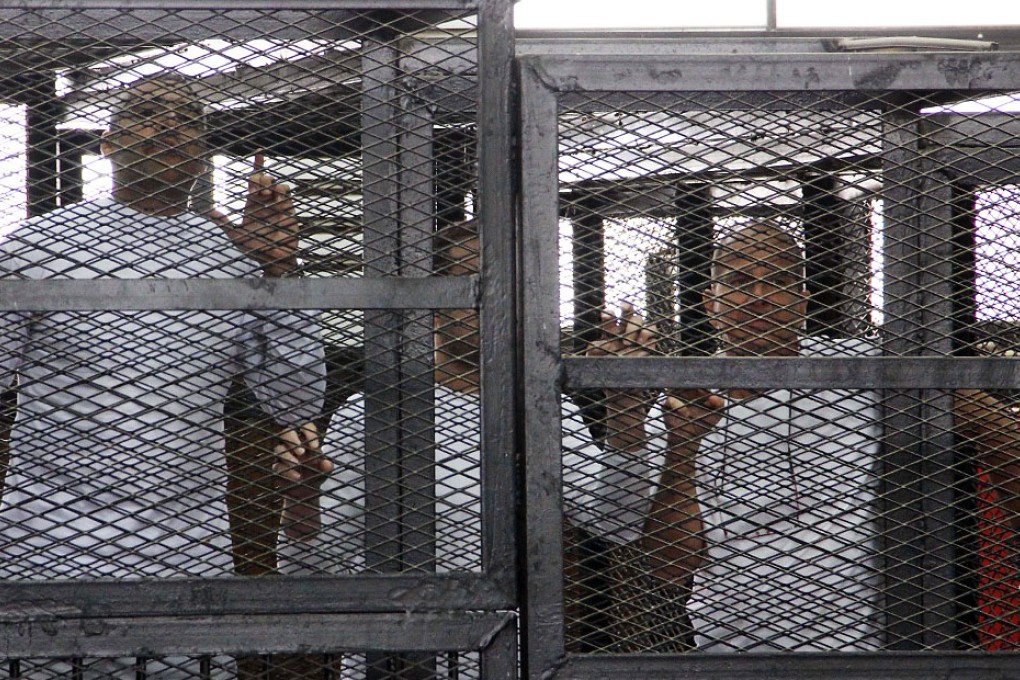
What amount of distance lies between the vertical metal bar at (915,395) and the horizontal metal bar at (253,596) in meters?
0.55

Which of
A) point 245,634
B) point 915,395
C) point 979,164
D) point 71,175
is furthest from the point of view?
point 71,175

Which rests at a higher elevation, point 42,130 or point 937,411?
point 42,130

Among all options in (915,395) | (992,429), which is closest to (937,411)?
(915,395)

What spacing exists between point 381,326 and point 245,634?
42 centimetres

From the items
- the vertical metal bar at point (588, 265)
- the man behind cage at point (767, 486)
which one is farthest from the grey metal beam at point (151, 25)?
the man behind cage at point (767, 486)

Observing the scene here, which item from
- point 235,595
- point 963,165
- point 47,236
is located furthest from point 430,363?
point 963,165

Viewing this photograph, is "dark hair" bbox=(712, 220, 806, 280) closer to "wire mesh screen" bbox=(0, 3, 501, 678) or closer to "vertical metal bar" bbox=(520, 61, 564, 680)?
"vertical metal bar" bbox=(520, 61, 564, 680)

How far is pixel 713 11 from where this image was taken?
232 centimetres

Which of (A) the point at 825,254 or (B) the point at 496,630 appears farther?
(A) the point at 825,254

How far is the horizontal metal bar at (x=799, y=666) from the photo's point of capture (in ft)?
3.72

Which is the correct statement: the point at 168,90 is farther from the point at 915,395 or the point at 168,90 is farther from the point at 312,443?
the point at 915,395

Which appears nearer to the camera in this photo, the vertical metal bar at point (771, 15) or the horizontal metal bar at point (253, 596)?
the horizontal metal bar at point (253, 596)

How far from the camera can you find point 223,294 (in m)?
1.13

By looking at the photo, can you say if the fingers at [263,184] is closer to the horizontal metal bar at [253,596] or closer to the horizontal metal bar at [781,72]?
the horizontal metal bar at [781,72]
